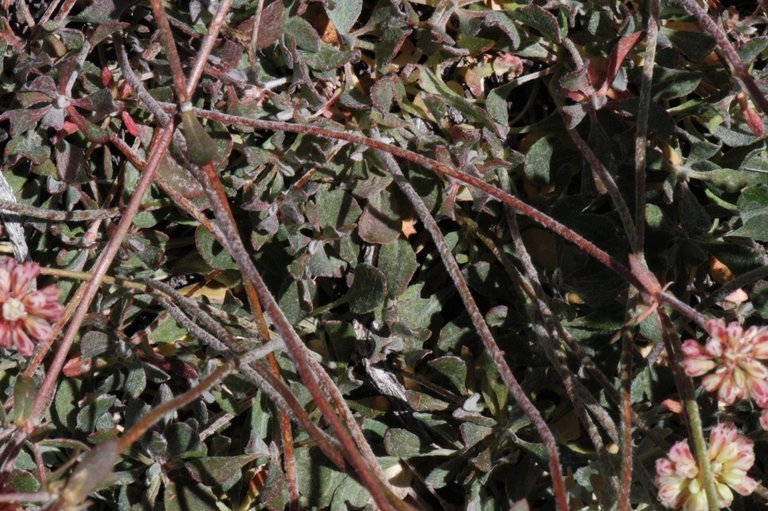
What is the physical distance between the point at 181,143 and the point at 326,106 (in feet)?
1.41

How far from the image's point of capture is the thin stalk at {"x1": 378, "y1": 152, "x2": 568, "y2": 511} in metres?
1.73

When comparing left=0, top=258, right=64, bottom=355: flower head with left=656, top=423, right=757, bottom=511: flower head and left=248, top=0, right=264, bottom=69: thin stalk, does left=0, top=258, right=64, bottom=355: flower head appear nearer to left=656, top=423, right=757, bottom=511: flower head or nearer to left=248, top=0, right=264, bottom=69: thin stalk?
left=248, top=0, right=264, bottom=69: thin stalk

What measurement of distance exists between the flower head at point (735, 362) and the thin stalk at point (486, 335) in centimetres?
32

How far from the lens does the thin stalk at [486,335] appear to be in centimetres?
173

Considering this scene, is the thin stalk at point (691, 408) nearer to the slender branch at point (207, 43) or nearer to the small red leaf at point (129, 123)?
the slender branch at point (207, 43)

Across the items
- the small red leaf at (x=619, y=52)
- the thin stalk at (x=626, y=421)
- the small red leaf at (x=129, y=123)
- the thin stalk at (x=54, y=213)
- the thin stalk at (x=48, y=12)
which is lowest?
the thin stalk at (x=626, y=421)

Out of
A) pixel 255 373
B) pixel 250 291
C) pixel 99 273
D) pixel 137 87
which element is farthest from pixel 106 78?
pixel 255 373

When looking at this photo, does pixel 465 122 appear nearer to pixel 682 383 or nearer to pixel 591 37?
pixel 591 37

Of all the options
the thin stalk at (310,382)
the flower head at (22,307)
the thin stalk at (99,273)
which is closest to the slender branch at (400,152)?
the thin stalk at (99,273)

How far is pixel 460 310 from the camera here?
2.38 meters

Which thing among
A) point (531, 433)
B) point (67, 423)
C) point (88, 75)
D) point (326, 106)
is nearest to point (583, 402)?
point (531, 433)

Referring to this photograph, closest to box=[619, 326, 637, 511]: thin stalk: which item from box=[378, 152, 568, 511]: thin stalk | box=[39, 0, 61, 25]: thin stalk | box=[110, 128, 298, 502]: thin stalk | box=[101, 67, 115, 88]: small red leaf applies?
box=[378, 152, 568, 511]: thin stalk

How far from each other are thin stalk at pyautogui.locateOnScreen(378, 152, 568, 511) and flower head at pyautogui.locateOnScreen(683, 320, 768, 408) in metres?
0.32

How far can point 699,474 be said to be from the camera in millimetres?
1702
